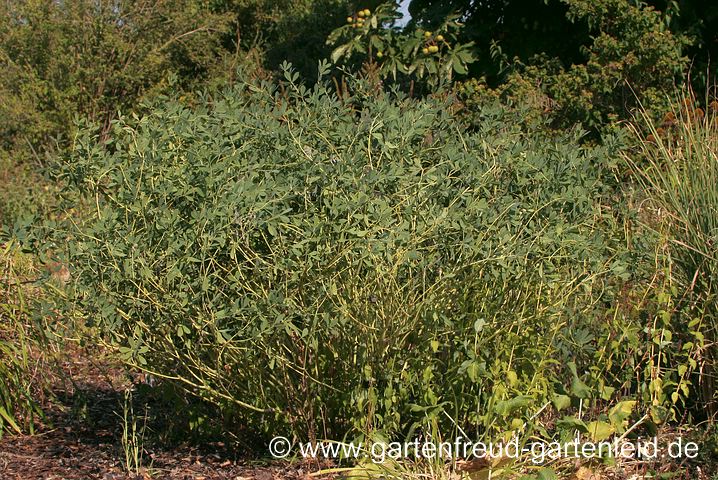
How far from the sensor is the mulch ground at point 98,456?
3.62 meters

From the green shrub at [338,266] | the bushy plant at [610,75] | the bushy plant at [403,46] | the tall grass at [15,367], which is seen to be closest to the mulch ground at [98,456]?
the tall grass at [15,367]

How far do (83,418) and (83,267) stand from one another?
4.69 feet

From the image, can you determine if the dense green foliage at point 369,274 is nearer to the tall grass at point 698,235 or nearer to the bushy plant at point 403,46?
the tall grass at point 698,235

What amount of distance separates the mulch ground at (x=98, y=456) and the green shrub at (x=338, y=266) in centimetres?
19

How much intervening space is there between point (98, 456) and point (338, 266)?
4.54 ft

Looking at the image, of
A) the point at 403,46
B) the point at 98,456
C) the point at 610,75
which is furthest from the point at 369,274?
the point at 403,46

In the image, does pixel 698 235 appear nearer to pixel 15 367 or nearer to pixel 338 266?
pixel 338 266

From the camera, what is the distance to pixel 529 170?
12.3 feet

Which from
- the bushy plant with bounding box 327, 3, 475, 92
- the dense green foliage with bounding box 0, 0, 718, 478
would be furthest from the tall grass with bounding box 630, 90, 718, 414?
the bushy plant with bounding box 327, 3, 475, 92

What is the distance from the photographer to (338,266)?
332 cm

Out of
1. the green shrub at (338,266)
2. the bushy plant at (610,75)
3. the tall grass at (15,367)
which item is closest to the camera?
the green shrub at (338,266)

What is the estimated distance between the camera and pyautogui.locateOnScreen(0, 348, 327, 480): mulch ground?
3.62 metres

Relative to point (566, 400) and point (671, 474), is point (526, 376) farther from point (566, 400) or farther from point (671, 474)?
point (671, 474)

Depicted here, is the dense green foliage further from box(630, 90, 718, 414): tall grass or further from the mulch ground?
the mulch ground
